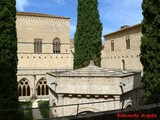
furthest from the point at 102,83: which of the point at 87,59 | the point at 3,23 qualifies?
the point at 87,59

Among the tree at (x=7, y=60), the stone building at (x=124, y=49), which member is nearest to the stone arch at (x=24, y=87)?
the tree at (x=7, y=60)

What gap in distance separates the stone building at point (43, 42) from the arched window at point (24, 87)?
4656mm

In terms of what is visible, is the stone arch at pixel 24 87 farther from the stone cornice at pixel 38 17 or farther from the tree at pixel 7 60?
the tree at pixel 7 60

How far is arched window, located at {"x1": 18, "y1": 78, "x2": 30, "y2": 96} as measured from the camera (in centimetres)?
2386

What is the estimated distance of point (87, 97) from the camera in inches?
423

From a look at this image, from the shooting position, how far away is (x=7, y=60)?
11.1 m

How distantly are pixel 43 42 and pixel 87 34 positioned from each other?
12.3 m

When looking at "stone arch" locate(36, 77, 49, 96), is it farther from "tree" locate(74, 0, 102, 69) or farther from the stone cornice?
the stone cornice

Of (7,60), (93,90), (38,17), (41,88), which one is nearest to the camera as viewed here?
(93,90)

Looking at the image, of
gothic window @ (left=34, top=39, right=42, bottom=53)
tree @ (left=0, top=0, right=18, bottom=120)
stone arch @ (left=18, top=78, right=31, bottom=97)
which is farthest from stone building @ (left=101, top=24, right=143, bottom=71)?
tree @ (left=0, top=0, right=18, bottom=120)

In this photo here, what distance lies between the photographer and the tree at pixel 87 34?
20516 millimetres

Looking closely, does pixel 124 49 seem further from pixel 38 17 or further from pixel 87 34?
pixel 87 34

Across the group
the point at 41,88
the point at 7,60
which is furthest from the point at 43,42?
the point at 7,60

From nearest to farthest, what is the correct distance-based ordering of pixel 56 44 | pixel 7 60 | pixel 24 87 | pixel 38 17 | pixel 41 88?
pixel 7 60
pixel 24 87
pixel 41 88
pixel 38 17
pixel 56 44
